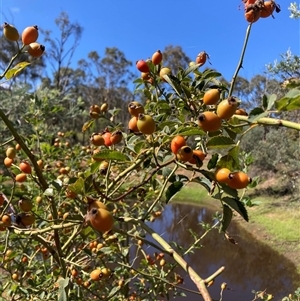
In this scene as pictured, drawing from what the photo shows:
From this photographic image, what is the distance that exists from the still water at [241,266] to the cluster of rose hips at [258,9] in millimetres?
4525

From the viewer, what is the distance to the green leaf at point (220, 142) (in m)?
0.52

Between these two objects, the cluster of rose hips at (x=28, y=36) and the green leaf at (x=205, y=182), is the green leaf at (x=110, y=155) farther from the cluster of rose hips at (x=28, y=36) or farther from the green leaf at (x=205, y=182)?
the cluster of rose hips at (x=28, y=36)

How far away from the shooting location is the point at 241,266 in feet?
23.2

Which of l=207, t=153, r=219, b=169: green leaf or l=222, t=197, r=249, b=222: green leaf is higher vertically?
l=207, t=153, r=219, b=169: green leaf

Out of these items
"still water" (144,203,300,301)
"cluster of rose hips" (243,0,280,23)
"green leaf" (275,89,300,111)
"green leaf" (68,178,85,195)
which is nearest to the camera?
"green leaf" (275,89,300,111)

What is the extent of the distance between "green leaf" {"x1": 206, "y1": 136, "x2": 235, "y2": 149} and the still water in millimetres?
4633

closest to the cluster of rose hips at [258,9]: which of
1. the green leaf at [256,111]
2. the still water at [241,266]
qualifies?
the green leaf at [256,111]

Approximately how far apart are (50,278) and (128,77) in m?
22.1

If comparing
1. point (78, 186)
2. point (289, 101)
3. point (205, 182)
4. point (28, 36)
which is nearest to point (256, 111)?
point (289, 101)

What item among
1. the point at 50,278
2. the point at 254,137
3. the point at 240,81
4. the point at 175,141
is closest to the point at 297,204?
the point at 254,137

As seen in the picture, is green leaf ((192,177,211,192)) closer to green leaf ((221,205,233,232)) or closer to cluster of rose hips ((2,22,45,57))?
green leaf ((221,205,233,232))

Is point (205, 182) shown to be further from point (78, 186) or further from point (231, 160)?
point (78, 186)

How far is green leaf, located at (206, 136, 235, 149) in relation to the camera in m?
0.52

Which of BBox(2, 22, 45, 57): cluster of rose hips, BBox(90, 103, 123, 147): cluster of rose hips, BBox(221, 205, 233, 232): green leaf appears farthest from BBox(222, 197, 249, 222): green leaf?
BBox(2, 22, 45, 57): cluster of rose hips
